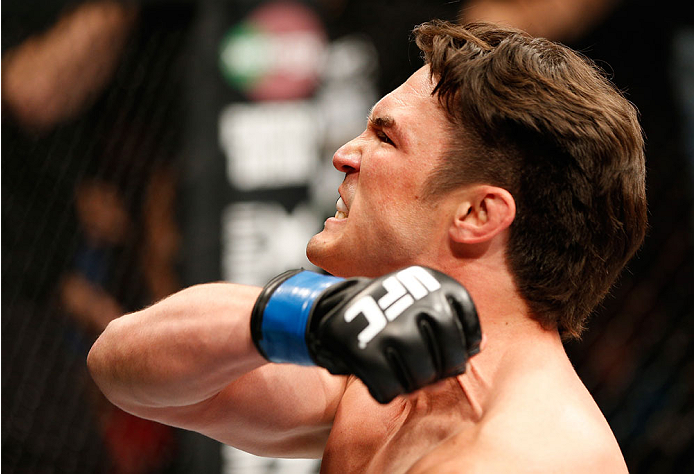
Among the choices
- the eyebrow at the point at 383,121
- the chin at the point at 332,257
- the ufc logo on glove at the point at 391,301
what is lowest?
the chin at the point at 332,257

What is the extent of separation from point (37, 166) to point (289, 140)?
0.87 meters

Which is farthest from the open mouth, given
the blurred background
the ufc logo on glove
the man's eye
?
the blurred background

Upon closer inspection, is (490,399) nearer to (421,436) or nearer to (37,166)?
(421,436)

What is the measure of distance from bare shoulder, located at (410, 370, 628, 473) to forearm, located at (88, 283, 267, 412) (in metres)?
0.26

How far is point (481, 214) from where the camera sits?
3.84ft

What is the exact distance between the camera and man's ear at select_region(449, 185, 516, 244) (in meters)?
1.16

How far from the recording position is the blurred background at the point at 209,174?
273 cm

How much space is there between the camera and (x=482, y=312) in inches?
46.4

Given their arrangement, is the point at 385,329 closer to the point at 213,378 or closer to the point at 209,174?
the point at 213,378

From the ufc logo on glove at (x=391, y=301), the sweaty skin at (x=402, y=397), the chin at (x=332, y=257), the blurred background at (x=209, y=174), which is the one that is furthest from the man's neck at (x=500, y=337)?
the blurred background at (x=209, y=174)

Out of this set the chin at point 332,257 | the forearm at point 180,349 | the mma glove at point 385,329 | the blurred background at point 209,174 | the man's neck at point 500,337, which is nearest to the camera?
the mma glove at point 385,329

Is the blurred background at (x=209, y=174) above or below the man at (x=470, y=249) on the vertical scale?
below

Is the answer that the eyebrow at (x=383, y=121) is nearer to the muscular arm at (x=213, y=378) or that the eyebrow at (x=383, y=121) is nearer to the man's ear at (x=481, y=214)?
the man's ear at (x=481, y=214)

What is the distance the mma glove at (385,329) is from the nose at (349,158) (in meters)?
0.37
